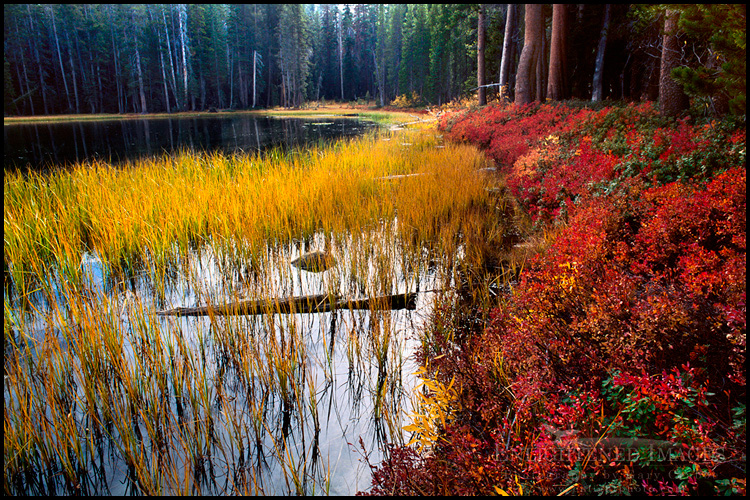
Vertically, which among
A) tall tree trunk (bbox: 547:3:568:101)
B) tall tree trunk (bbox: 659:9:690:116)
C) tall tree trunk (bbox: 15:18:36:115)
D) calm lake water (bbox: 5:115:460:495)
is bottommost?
calm lake water (bbox: 5:115:460:495)

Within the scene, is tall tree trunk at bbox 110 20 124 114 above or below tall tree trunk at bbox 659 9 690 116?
above

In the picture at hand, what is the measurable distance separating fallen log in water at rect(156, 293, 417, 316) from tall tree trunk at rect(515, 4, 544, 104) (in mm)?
11852

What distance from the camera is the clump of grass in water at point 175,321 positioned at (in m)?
1.99

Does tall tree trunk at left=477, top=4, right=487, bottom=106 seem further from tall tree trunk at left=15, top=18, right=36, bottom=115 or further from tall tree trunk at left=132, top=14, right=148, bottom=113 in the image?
tall tree trunk at left=15, top=18, right=36, bottom=115

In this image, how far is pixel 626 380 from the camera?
1.52m

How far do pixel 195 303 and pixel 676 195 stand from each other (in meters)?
4.08

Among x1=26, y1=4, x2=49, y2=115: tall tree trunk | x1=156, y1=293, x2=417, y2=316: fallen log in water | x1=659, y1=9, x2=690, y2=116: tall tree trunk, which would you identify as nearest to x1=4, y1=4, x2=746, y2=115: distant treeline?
x1=26, y1=4, x2=49, y2=115: tall tree trunk

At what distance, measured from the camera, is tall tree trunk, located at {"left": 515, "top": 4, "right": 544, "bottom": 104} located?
1237cm

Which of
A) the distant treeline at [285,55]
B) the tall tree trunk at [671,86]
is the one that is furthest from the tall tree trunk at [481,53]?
the tall tree trunk at [671,86]

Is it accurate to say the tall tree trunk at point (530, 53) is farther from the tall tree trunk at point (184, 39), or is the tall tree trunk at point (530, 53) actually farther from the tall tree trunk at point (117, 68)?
the tall tree trunk at point (117, 68)

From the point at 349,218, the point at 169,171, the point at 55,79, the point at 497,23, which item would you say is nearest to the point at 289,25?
the point at 55,79

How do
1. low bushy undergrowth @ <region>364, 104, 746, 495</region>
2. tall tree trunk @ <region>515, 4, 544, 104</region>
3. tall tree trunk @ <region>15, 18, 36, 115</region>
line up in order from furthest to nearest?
1. tall tree trunk @ <region>15, 18, 36, 115</region>
2. tall tree trunk @ <region>515, 4, 544, 104</region>
3. low bushy undergrowth @ <region>364, 104, 746, 495</region>

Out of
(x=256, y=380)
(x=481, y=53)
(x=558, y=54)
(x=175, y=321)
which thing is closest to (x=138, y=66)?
(x=481, y=53)

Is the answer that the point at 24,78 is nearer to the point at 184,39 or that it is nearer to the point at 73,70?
the point at 73,70
